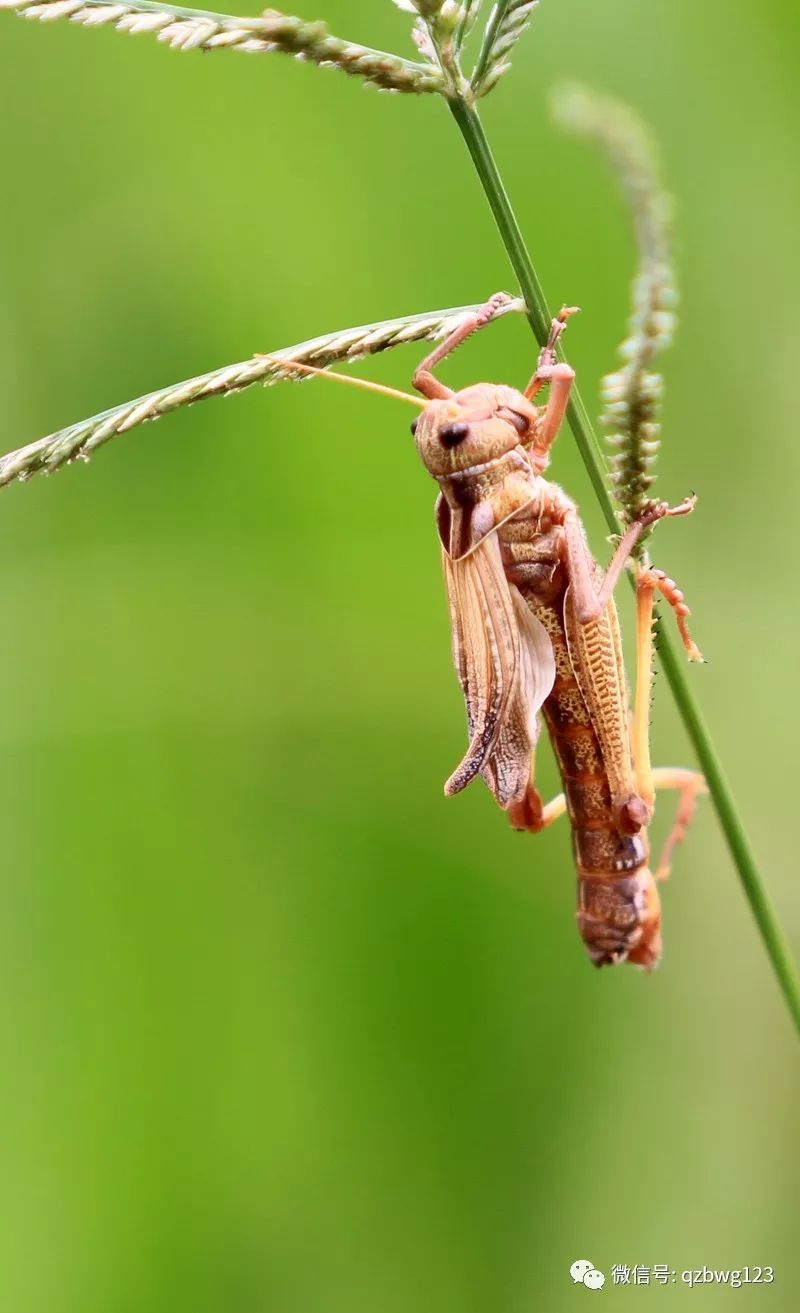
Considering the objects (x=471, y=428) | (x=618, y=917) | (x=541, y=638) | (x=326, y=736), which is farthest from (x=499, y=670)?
(x=326, y=736)

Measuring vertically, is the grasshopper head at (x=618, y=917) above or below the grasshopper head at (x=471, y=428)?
below

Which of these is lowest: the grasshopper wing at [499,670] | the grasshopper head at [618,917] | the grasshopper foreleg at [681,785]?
the grasshopper head at [618,917]

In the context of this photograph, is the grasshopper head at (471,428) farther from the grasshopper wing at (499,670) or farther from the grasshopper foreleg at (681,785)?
the grasshopper foreleg at (681,785)

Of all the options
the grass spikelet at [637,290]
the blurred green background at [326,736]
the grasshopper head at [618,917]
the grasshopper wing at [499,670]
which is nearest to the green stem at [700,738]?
the grass spikelet at [637,290]

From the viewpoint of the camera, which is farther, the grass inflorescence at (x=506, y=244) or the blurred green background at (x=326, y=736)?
the blurred green background at (x=326, y=736)

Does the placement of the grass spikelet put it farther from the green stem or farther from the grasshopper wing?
the grasshopper wing

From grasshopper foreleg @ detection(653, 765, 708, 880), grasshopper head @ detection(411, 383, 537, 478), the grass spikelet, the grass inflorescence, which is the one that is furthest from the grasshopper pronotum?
the grass spikelet

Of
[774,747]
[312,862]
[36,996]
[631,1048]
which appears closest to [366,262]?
[312,862]
